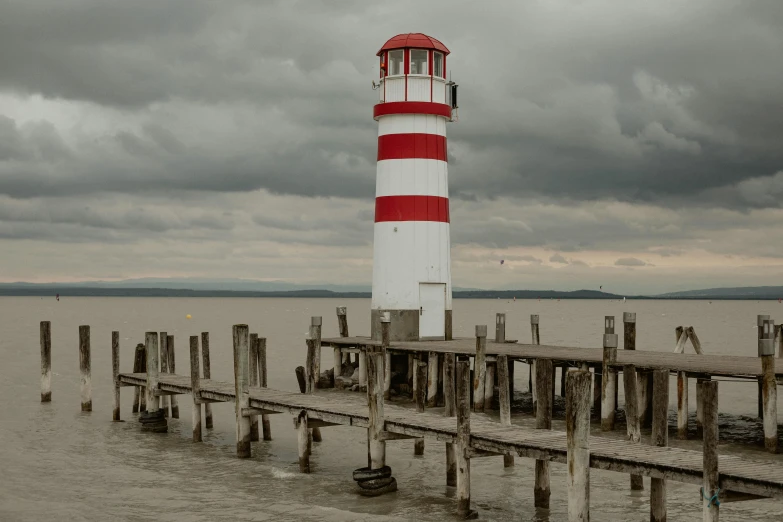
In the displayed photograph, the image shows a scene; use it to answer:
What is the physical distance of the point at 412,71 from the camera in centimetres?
2130

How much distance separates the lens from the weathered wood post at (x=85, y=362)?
21570 mm

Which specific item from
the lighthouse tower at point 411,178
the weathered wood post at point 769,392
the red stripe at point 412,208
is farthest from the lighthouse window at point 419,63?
the weathered wood post at point 769,392

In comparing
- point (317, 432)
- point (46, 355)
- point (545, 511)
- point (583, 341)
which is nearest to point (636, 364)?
point (545, 511)

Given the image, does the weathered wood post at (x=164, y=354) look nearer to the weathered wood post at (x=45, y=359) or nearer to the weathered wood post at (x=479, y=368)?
the weathered wood post at (x=45, y=359)

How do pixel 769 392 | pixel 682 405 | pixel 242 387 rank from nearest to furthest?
pixel 769 392, pixel 242 387, pixel 682 405

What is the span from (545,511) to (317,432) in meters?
6.29

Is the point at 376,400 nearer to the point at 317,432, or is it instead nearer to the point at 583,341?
the point at 317,432

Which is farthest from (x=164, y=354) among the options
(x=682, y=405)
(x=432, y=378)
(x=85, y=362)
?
(x=682, y=405)

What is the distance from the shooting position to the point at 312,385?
2178 centimetres

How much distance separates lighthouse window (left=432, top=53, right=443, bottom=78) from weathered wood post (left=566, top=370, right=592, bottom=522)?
12163 millimetres

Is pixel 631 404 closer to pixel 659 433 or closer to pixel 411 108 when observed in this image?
pixel 659 433

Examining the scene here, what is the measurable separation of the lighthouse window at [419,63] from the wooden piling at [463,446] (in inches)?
411

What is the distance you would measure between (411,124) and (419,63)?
4.65 feet

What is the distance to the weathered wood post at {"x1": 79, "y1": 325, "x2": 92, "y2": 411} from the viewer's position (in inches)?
849
